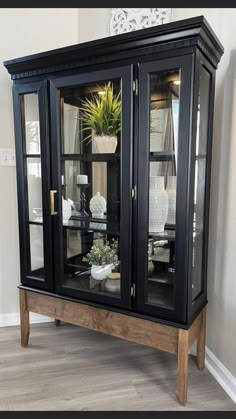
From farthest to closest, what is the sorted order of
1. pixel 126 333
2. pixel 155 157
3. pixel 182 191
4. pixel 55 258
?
pixel 55 258 → pixel 126 333 → pixel 155 157 → pixel 182 191

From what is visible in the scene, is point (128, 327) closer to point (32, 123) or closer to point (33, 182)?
point (33, 182)

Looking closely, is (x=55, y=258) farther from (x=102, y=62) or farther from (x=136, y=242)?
(x=102, y=62)

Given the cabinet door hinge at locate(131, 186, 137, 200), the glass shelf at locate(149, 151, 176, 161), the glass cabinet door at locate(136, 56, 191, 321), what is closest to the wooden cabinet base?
the glass cabinet door at locate(136, 56, 191, 321)

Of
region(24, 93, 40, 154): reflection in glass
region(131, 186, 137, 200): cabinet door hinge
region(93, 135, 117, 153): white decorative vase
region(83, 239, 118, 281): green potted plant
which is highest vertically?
region(24, 93, 40, 154): reflection in glass

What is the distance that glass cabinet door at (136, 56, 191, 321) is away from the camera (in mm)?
1438

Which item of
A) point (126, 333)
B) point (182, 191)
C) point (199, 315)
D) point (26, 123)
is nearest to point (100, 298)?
point (126, 333)

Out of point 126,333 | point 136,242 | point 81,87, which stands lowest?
point 126,333

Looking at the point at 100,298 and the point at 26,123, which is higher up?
the point at 26,123

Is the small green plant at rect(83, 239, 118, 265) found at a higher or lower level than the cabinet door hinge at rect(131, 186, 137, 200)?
lower

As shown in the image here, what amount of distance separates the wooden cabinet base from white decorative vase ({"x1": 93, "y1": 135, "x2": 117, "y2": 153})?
0.91m

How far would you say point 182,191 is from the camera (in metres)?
1.45

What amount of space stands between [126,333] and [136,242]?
1.74 feet

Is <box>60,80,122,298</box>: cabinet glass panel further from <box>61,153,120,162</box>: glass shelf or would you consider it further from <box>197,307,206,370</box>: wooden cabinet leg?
<box>197,307,206,370</box>: wooden cabinet leg

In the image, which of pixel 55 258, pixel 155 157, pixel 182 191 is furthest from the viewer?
pixel 55 258
